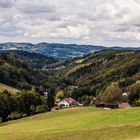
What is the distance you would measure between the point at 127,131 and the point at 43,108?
93.3 metres

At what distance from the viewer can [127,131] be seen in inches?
1779

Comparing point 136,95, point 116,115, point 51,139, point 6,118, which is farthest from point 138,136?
point 136,95

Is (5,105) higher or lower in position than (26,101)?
higher

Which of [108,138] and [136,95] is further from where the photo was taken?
[136,95]

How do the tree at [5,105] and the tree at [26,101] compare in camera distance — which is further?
the tree at [26,101]

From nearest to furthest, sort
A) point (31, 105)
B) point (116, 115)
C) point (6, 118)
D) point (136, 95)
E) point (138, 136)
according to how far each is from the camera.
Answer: point (138, 136) < point (116, 115) < point (6, 118) < point (31, 105) < point (136, 95)

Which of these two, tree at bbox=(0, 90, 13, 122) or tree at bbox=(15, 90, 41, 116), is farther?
tree at bbox=(15, 90, 41, 116)

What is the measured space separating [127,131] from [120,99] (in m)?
151

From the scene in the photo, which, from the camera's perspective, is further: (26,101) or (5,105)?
(26,101)

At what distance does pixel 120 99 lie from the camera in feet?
641

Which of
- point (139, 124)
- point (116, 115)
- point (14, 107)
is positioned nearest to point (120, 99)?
point (14, 107)

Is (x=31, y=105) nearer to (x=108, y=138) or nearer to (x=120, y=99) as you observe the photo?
(x=120, y=99)

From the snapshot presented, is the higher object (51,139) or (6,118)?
(51,139)

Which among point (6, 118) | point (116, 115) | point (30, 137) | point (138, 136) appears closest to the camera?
point (138, 136)
